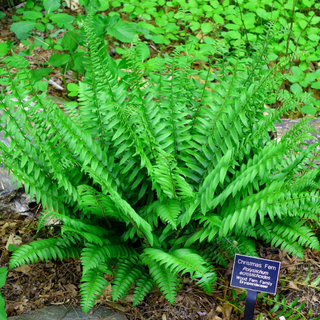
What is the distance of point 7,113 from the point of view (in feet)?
7.80

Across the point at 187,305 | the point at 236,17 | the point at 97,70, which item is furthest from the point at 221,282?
the point at 236,17

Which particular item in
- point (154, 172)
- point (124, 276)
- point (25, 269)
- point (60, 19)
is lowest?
point (25, 269)

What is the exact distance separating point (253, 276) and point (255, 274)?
0.06ft

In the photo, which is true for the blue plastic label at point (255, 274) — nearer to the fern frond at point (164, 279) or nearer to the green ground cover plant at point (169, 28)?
the fern frond at point (164, 279)

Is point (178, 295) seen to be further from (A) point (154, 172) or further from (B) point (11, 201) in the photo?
(B) point (11, 201)

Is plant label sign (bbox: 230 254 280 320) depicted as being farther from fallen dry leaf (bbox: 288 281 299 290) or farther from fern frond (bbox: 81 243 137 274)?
fern frond (bbox: 81 243 137 274)

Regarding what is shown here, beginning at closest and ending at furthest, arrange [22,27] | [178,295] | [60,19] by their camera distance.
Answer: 1. [178,295]
2. [60,19]
3. [22,27]

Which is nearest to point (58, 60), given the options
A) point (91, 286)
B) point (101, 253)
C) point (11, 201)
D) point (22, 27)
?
point (22, 27)

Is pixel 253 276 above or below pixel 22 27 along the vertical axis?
below

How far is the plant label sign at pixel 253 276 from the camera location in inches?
86.9

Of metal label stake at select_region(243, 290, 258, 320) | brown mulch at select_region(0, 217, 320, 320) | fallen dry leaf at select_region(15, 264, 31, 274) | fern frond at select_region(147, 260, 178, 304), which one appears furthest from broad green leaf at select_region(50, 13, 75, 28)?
metal label stake at select_region(243, 290, 258, 320)

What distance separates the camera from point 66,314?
2.35 m

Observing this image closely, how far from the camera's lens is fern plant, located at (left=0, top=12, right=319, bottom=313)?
2.15m

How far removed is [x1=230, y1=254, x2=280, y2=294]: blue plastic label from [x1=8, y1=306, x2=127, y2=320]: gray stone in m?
0.81
